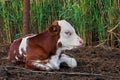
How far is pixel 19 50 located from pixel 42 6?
241cm

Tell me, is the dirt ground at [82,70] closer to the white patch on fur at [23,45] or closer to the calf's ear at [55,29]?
the white patch on fur at [23,45]

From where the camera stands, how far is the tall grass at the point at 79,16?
7203 millimetres

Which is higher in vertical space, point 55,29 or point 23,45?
point 55,29

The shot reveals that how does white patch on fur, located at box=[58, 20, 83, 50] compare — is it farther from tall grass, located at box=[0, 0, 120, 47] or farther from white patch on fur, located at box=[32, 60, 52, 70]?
tall grass, located at box=[0, 0, 120, 47]

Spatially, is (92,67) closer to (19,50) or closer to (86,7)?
(19,50)

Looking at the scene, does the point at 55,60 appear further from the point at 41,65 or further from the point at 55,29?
A: the point at 55,29

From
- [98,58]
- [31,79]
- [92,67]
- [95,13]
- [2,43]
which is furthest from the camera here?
[2,43]

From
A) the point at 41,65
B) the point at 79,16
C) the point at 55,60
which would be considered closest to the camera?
the point at 41,65

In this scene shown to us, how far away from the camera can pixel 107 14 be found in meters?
7.27

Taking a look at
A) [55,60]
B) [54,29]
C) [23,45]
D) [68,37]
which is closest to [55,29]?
[54,29]

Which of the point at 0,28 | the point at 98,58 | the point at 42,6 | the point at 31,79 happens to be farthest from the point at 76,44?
the point at 0,28

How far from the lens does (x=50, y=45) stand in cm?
514

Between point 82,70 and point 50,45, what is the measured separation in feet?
1.50

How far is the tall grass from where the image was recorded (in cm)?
720
